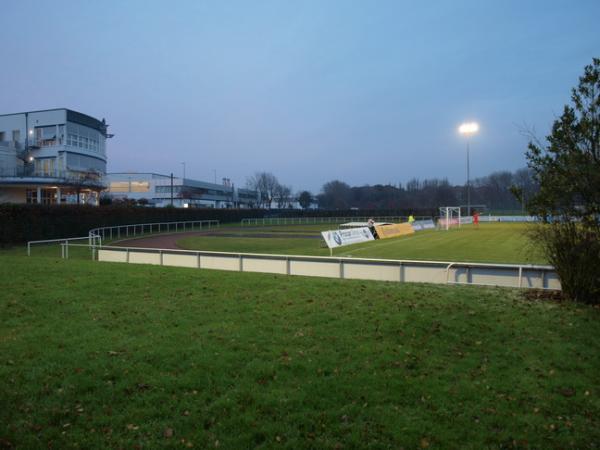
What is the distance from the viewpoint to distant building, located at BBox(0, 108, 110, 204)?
45125mm

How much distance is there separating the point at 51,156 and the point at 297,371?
185ft

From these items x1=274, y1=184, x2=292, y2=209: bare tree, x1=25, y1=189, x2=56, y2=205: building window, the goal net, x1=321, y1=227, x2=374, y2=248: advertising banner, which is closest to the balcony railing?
x1=25, y1=189, x2=56, y2=205: building window

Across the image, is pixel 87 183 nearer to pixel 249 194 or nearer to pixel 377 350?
pixel 377 350

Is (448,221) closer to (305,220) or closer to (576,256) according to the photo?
(305,220)

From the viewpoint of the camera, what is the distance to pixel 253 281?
960cm

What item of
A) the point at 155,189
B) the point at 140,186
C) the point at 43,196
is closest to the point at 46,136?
the point at 43,196

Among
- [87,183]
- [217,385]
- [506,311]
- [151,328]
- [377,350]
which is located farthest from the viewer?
[87,183]

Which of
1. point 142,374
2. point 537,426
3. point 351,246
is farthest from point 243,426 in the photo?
point 351,246

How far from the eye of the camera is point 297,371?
488cm

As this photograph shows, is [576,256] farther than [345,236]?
No

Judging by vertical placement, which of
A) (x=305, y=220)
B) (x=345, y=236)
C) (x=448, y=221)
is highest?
(x=448, y=221)

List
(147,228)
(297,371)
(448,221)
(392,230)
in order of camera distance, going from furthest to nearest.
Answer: (448,221) < (147,228) < (392,230) < (297,371)

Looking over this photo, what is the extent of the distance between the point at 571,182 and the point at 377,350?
16.6 feet

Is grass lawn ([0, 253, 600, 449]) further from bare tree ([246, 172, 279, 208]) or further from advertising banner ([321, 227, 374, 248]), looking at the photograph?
bare tree ([246, 172, 279, 208])
